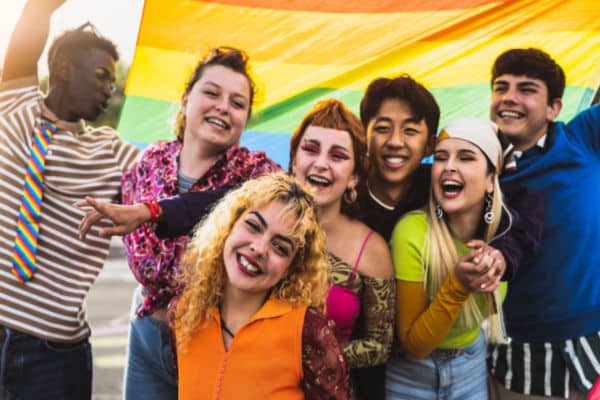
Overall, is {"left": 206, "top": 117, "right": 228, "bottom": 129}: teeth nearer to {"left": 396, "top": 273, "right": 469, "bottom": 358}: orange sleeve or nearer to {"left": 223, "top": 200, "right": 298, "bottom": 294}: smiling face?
{"left": 223, "top": 200, "right": 298, "bottom": 294}: smiling face

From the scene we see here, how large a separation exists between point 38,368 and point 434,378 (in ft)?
5.02

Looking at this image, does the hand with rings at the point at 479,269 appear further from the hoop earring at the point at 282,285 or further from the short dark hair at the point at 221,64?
the short dark hair at the point at 221,64

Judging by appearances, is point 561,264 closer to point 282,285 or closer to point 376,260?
point 376,260

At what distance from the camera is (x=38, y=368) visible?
268 cm

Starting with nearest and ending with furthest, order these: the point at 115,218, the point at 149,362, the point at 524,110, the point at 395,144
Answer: the point at 115,218 < the point at 149,362 < the point at 395,144 < the point at 524,110

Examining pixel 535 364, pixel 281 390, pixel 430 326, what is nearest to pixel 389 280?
pixel 430 326

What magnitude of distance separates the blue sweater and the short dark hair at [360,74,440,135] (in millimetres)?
472

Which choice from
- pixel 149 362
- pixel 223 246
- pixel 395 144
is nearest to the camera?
pixel 223 246

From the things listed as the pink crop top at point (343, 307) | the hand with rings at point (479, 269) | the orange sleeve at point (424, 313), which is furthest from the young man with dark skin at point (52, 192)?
the hand with rings at point (479, 269)

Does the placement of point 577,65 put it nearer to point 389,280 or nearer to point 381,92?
point 381,92

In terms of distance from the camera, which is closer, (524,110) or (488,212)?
(488,212)

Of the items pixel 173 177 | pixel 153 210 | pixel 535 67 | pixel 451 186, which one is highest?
pixel 535 67

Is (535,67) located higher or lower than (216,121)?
higher

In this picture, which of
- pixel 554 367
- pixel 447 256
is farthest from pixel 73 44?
pixel 554 367
